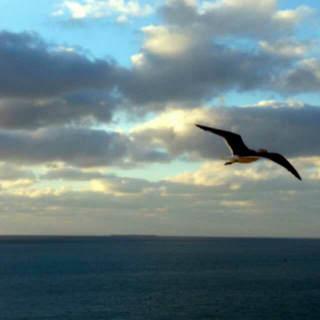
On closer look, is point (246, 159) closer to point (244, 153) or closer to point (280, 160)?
point (244, 153)

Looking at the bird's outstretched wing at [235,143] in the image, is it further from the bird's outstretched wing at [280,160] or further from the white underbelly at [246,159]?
the bird's outstretched wing at [280,160]

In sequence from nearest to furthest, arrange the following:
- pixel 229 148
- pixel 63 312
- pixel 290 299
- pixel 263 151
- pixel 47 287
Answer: pixel 263 151, pixel 229 148, pixel 63 312, pixel 290 299, pixel 47 287

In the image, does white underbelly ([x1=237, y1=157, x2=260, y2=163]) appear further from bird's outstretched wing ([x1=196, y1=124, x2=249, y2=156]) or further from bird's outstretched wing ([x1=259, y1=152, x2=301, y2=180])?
bird's outstretched wing ([x1=259, y1=152, x2=301, y2=180])

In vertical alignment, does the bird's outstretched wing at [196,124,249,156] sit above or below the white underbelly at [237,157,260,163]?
→ above

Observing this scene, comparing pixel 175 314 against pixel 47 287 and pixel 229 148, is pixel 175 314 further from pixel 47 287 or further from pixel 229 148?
pixel 229 148

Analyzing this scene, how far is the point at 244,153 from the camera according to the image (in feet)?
54.9

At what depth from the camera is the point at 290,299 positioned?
531ft

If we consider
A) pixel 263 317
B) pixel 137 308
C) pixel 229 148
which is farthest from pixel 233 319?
pixel 229 148

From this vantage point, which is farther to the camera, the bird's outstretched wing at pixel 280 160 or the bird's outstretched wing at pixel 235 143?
the bird's outstretched wing at pixel 280 160

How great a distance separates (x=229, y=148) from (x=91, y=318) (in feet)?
406

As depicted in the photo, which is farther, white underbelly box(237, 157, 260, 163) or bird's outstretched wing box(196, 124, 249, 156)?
bird's outstretched wing box(196, 124, 249, 156)

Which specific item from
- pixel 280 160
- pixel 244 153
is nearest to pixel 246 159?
pixel 244 153

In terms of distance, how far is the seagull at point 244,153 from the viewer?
53.1 feet

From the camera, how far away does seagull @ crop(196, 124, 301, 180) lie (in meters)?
16.2
